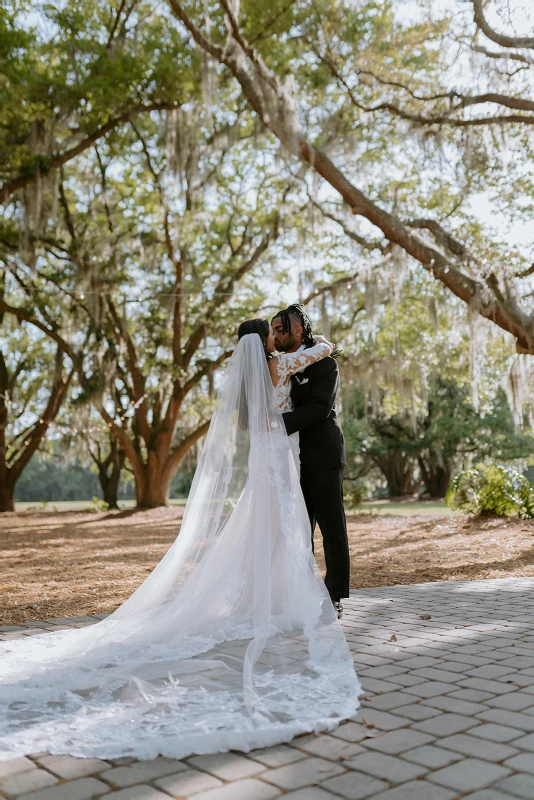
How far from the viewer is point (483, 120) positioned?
354 inches

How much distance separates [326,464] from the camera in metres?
4.35

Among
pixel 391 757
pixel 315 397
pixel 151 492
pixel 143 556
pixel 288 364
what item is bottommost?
pixel 391 757

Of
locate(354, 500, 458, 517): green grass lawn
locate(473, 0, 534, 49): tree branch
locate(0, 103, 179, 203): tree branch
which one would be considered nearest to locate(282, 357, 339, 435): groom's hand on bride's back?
locate(473, 0, 534, 49): tree branch

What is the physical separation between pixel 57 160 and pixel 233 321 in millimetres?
6066

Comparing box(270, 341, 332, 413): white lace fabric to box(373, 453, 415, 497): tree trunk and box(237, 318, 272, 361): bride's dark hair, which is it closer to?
box(237, 318, 272, 361): bride's dark hair

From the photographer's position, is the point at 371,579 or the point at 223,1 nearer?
the point at 371,579

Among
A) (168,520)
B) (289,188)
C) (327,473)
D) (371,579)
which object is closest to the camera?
(327,473)

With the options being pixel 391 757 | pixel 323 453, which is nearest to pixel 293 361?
pixel 323 453

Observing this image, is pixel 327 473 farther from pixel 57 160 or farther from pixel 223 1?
pixel 57 160

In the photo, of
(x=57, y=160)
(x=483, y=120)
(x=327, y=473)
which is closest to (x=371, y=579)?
(x=327, y=473)

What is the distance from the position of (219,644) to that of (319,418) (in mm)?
1413

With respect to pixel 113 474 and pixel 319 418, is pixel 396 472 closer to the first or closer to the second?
pixel 113 474

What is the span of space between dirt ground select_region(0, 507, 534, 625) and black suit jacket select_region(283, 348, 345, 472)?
1.80m

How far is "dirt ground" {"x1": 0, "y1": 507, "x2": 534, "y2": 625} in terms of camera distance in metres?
5.54
